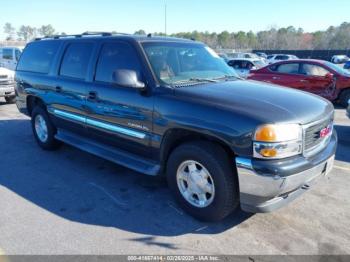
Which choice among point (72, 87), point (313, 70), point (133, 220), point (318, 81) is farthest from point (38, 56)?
point (313, 70)

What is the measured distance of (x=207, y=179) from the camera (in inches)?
136

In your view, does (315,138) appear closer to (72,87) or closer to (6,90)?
(72,87)

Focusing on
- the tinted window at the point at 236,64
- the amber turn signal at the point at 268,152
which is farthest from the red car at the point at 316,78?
the amber turn signal at the point at 268,152

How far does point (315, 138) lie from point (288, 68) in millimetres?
8611

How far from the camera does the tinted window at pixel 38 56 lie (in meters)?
5.68

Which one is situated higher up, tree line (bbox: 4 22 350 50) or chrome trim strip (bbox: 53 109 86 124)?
tree line (bbox: 4 22 350 50)

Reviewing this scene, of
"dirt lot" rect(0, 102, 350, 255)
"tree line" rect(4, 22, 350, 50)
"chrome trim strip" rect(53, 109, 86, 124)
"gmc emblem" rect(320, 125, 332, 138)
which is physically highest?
"tree line" rect(4, 22, 350, 50)

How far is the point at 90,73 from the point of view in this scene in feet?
15.2

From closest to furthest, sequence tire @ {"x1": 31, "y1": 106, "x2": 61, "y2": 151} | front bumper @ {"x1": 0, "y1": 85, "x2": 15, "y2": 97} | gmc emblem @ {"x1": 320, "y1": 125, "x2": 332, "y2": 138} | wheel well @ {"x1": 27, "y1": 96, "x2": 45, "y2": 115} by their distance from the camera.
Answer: gmc emblem @ {"x1": 320, "y1": 125, "x2": 332, "y2": 138} < tire @ {"x1": 31, "y1": 106, "x2": 61, "y2": 151} < wheel well @ {"x1": 27, "y1": 96, "x2": 45, "y2": 115} < front bumper @ {"x1": 0, "y1": 85, "x2": 15, "y2": 97}

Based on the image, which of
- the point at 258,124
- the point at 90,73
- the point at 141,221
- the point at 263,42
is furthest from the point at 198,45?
the point at 263,42

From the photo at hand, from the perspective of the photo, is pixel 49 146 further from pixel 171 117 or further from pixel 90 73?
pixel 171 117

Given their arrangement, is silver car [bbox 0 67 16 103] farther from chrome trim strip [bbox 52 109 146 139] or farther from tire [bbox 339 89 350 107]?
tire [bbox 339 89 350 107]

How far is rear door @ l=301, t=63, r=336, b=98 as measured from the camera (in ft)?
34.2

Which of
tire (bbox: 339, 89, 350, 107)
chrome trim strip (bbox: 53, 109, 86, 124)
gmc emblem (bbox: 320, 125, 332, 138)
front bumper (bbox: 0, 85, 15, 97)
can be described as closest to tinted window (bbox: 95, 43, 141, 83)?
chrome trim strip (bbox: 53, 109, 86, 124)
